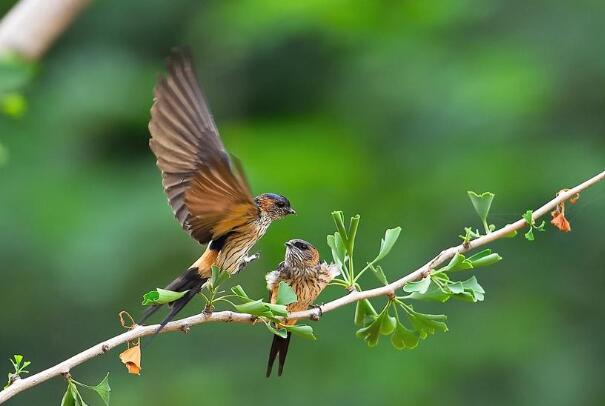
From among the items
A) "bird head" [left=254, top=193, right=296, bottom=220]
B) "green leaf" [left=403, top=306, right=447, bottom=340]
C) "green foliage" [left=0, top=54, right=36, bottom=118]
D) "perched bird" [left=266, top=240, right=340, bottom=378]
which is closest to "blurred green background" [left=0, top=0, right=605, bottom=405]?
"green foliage" [left=0, top=54, right=36, bottom=118]

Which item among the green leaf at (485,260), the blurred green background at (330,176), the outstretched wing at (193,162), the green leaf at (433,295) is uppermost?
the outstretched wing at (193,162)

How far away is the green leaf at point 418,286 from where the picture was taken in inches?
121

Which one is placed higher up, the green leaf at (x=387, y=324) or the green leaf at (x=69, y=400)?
the green leaf at (x=69, y=400)

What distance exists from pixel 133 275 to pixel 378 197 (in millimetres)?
1935

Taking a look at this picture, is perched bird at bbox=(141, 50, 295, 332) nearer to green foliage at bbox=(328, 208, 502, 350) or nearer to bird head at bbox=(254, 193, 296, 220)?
bird head at bbox=(254, 193, 296, 220)

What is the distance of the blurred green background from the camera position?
9.76 meters

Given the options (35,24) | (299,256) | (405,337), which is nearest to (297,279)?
(299,256)

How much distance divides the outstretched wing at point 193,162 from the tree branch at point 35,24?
1.90m

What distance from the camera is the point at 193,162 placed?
146 inches

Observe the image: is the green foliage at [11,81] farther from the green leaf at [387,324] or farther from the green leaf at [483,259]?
the green leaf at [483,259]

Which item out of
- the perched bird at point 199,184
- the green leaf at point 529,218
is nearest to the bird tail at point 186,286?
the perched bird at point 199,184

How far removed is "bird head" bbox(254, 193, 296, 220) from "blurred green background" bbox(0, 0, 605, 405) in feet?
16.9

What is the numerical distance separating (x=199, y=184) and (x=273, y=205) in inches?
16.8

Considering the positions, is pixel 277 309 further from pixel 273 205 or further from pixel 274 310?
pixel 273 205
